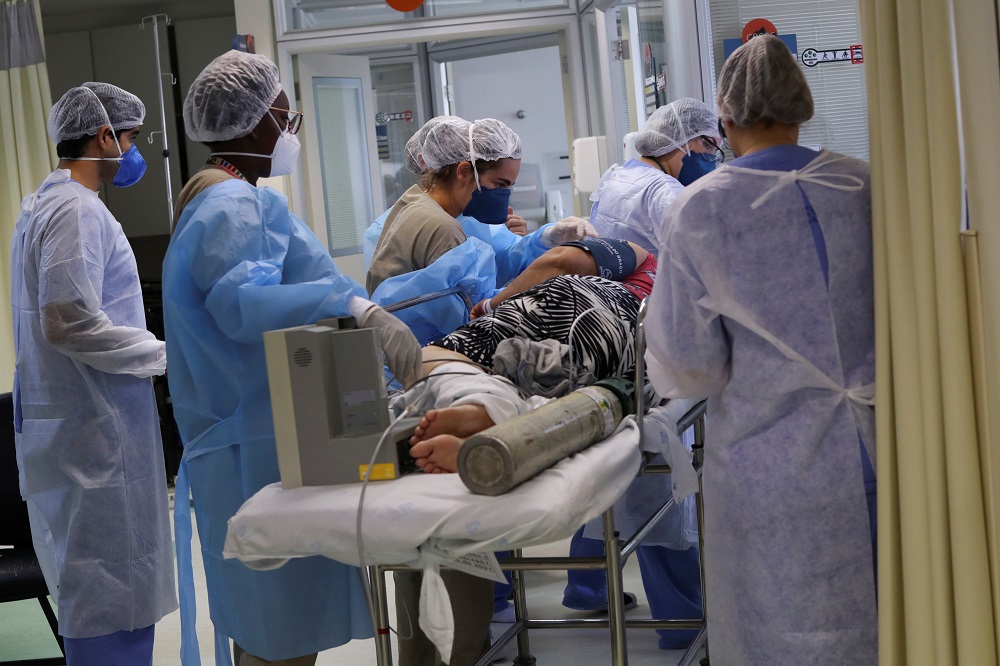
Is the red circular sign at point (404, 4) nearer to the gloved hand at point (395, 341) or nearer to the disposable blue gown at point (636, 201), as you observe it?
the disposable blue gown at point (636, 201)

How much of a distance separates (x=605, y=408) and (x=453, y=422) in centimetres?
31

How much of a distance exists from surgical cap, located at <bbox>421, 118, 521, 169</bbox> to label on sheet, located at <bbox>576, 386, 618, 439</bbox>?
122 cm

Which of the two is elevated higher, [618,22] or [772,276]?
[618,22]

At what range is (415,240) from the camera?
110 inches

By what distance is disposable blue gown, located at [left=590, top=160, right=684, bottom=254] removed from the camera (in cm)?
349

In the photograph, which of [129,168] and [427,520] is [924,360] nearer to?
[427,520]

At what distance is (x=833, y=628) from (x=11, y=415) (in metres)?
2.71

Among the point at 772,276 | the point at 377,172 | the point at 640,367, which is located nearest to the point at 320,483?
the point at 640,367

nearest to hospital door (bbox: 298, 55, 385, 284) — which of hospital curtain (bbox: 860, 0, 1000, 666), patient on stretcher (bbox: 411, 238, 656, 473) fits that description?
patient on stretcher (bbox: 411, 238, 656, 473)

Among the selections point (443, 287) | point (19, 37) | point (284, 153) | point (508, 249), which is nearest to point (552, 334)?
point (443, 287)

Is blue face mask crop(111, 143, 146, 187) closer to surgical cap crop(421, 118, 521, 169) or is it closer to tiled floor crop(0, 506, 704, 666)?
surgical cap crop(421, 118, 521, 169)

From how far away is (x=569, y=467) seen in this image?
1.68 metres

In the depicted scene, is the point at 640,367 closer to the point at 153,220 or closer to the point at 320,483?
the point at 320,483

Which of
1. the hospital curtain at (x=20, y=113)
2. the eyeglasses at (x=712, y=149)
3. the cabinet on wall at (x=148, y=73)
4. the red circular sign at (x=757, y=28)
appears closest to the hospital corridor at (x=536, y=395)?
the eyeglasses at (x=712, y=149)
